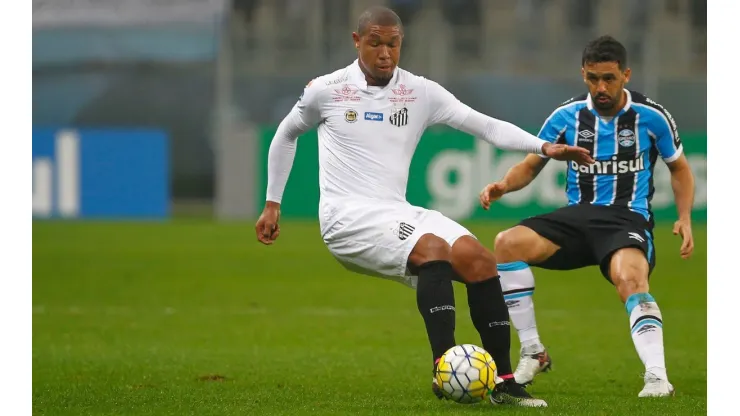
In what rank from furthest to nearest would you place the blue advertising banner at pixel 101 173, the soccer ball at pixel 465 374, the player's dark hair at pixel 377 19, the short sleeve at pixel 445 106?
the blue advertising banner at pixel 101 173 < the short sleeve at pixel 445 106 < the player's dark hair at pixel 377 19 < the soccer ball at pixel 465 374

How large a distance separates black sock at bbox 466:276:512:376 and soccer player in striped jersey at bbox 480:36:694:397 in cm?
74

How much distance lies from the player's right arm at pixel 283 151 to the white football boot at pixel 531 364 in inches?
61.4

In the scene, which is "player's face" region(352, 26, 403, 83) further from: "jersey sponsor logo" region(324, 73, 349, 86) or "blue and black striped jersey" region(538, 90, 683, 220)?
"blue and black striped jersey" region(538, 90, 683, 220)

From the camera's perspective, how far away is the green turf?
21.3 ft

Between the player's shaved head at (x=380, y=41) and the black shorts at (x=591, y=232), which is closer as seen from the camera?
the player's shaved head at (x=380, y=41)

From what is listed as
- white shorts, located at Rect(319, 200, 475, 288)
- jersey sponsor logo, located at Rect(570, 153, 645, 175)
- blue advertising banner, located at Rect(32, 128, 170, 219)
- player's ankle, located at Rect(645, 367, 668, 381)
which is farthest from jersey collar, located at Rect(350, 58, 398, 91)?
blue advertising banner, located at Rect(32, 128, 170, 219)

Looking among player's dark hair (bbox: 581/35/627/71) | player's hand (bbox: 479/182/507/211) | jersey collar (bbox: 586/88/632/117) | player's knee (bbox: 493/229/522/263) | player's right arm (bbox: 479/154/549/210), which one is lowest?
player's knee (bbox: 493/229/522/263)

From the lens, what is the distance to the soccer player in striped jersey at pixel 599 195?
23.0 feet

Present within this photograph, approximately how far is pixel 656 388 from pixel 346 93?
88.2 inches

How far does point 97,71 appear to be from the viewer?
30203mm

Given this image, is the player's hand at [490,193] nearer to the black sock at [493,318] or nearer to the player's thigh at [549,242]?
the player's thigh at [549,242]

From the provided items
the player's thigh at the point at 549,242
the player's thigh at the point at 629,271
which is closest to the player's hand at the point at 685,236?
the player's thigh at the point at 629,271
